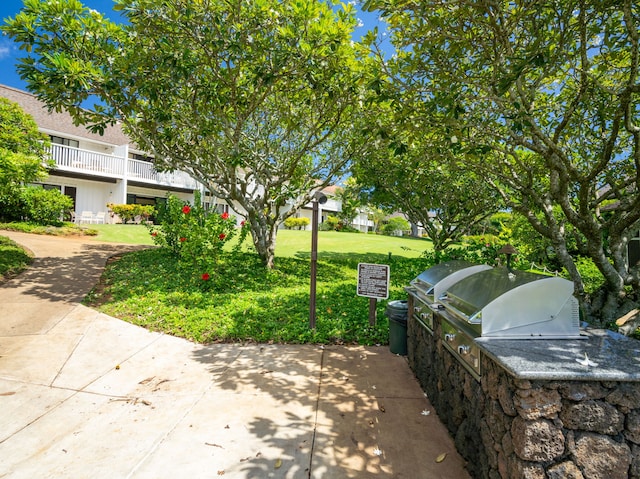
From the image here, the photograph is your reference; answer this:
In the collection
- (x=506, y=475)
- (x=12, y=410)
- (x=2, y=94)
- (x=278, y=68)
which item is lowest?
(x=12, y=410)

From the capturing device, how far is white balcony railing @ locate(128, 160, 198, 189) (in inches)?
966

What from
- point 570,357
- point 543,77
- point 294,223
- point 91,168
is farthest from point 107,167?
point 570,357

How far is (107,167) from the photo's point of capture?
75.7 feet

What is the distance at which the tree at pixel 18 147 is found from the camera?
11797mm

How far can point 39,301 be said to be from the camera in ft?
23.3

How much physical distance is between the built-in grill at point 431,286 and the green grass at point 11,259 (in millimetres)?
9414

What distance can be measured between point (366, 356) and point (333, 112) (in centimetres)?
623

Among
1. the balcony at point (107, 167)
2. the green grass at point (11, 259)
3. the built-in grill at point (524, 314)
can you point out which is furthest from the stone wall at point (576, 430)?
the balcony at point (107, 167)

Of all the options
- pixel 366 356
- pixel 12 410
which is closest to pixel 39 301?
pixel 12 410

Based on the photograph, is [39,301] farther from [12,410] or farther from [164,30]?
[164,30]

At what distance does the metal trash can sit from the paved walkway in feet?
0.56

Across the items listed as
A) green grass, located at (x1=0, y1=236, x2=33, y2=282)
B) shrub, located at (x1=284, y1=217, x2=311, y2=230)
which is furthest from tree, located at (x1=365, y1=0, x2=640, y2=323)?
shrub, located at (x1=284, y1=217, x2=311, y2=230)

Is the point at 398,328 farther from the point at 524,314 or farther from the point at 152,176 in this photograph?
the point at 152,176

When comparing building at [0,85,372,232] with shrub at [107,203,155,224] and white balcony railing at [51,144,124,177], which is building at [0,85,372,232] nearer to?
white balcony railing at [51,144,124,177]
